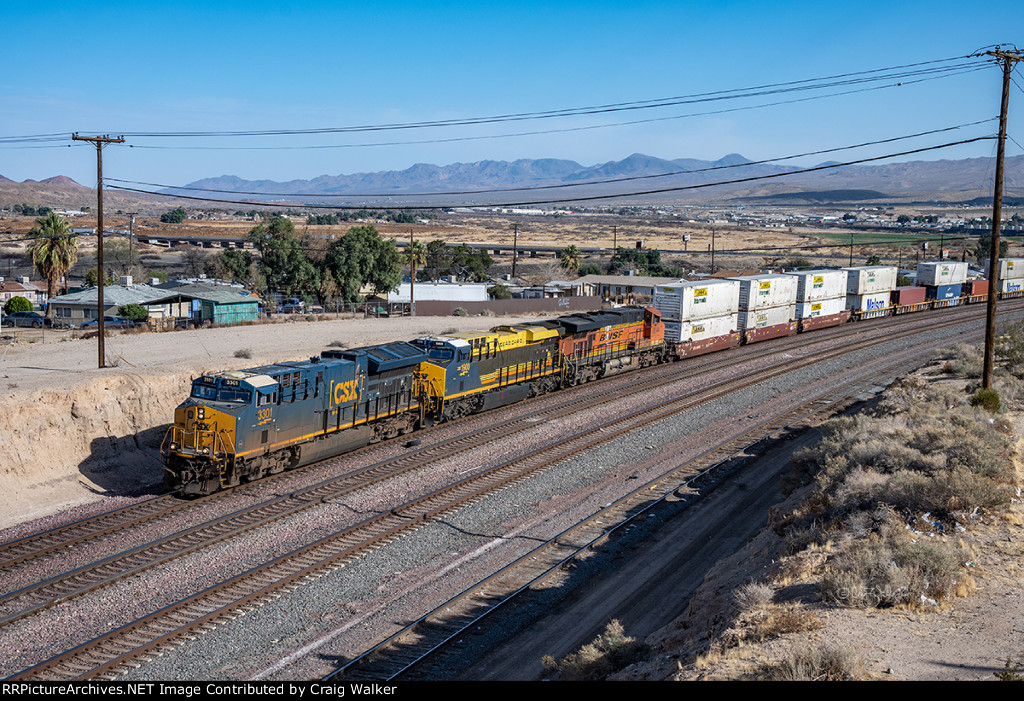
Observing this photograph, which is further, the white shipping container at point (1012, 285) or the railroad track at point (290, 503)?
the white shipping container at point (1012, 285)

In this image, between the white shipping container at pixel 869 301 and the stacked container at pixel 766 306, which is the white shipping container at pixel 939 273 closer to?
the white shipping container at pixel 869 301

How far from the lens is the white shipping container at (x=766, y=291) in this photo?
53.5 metres

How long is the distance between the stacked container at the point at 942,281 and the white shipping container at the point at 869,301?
295 inches

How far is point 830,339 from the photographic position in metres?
57.6

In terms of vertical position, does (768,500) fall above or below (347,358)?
below

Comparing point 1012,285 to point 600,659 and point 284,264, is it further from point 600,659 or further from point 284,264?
point 600,659

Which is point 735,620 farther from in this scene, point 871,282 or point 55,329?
point 871,282

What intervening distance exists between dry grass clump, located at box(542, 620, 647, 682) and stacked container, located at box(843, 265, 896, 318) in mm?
60106

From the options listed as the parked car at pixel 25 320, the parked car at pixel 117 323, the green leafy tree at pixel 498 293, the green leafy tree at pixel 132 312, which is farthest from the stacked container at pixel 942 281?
the parked car at pixel 25 320

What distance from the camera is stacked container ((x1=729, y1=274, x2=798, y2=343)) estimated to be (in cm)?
5369

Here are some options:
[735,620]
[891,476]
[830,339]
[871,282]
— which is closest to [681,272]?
[871,282]

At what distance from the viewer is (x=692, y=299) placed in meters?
48.2

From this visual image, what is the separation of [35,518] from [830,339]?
49.8m

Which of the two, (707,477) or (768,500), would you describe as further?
(707,477)
